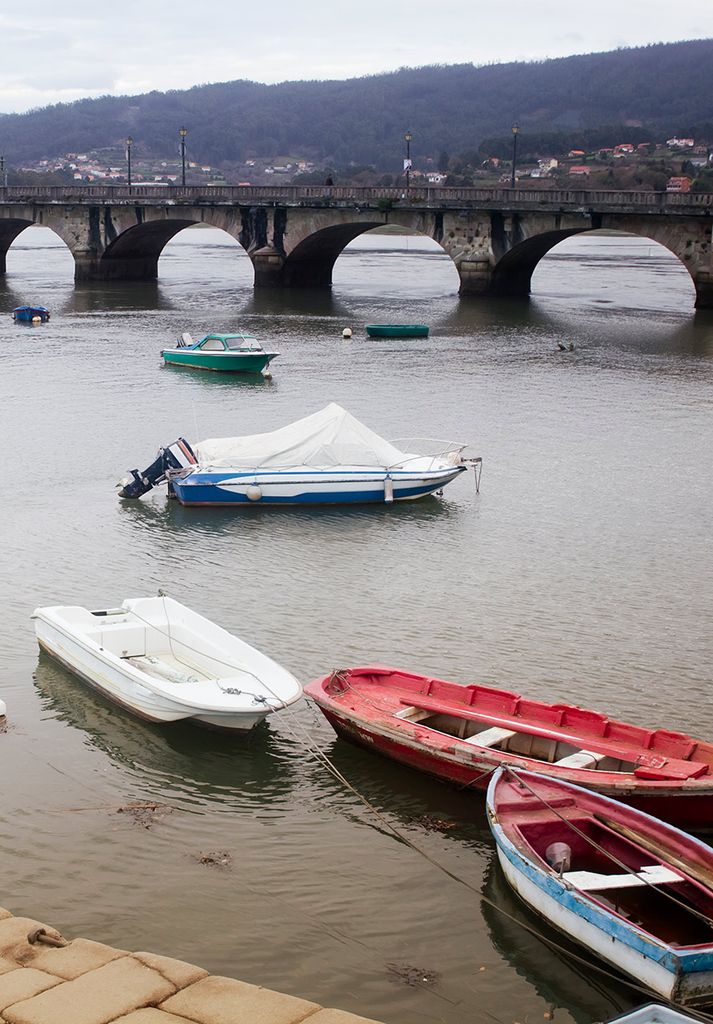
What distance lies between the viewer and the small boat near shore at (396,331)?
63469mm

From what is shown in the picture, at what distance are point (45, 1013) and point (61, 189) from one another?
8782cm

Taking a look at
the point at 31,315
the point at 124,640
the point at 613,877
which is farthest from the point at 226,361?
the point at 613,877

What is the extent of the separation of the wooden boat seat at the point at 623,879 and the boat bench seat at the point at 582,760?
2.36 meters

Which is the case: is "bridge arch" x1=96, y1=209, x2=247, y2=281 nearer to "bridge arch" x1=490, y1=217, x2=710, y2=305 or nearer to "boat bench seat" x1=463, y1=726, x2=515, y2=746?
"bridge arch" x1=490, y1=217, x2=710, y2=305

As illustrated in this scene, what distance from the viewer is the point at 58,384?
49.1 m

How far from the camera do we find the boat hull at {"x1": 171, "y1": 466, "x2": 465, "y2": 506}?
1210 inches

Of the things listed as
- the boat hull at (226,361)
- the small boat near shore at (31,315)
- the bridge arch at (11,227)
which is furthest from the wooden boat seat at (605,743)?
the bridge arch at (11,227)

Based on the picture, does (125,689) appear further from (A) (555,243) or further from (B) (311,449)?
(A) (555,243)

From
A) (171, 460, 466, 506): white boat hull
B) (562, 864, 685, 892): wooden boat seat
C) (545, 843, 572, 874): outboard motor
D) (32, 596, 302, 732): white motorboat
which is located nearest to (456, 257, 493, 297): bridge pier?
(171, 460, 466, 506): white boat hull

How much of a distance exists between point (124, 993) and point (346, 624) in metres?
12.1

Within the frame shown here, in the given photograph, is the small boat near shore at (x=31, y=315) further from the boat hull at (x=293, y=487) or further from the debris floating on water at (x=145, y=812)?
the debris floating on water at (x=145, y=812)

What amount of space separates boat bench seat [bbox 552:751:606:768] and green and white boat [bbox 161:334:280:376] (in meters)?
37.2

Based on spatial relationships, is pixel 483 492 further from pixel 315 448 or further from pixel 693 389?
pixel 693 389

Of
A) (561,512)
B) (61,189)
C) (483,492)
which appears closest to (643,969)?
(561,512)
